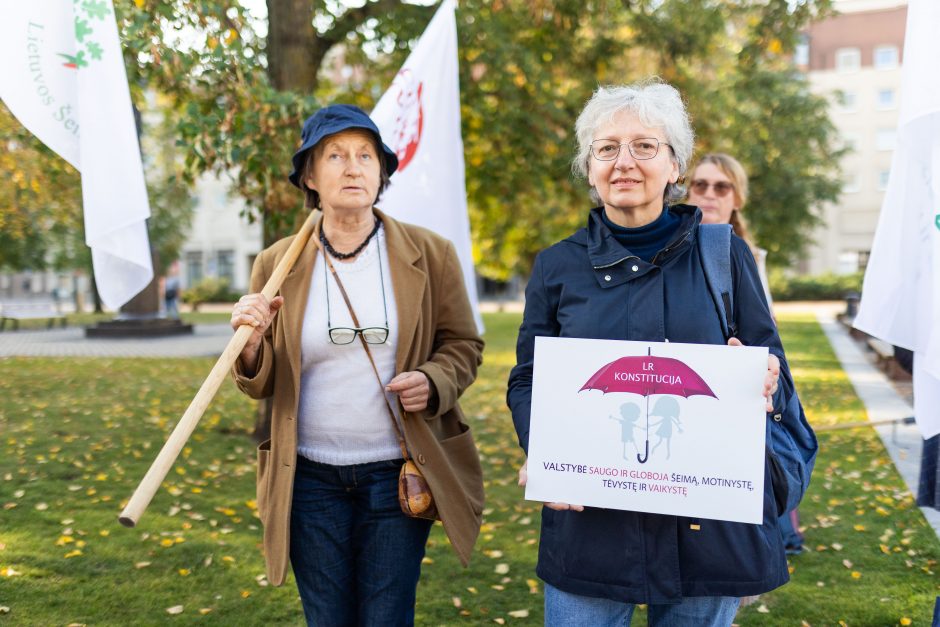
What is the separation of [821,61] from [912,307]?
195 ft

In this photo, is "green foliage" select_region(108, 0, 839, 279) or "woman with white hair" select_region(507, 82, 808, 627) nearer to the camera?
"woman with white hair" select_region(507, 82, 808, 627)

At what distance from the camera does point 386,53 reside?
10844 millimetres

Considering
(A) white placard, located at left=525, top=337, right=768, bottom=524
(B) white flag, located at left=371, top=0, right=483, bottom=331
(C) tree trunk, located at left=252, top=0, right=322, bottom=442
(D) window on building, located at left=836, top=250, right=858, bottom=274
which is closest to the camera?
(A) white placard, located at left=525, top=337, right=768, bottom=524

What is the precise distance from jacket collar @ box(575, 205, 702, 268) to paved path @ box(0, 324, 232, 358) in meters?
14.9

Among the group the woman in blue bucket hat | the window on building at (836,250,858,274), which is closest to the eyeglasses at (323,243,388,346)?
the woman in blue bucket hat

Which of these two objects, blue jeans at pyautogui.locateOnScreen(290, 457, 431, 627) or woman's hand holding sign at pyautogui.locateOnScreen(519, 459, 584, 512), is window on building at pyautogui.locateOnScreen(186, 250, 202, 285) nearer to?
blue jeans at pyautogui.locateOnScreen(290, 457, 431, 627)

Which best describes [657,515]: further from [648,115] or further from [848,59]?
[848,59]

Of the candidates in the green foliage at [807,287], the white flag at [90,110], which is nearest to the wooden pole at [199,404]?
the white flag at [90,110]

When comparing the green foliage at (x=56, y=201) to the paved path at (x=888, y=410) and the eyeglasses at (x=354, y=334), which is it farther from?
the paved path at (x=888, y=410)

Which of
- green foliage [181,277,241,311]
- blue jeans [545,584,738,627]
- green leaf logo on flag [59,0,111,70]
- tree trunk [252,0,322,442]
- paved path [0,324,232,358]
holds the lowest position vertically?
green foliage [181,277,241,311]

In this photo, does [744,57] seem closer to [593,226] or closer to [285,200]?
[285,200]

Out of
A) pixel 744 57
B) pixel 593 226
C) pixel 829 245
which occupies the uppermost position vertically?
pixel 744 57

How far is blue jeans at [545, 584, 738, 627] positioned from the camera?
2.22m

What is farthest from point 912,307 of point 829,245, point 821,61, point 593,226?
point 821,61
